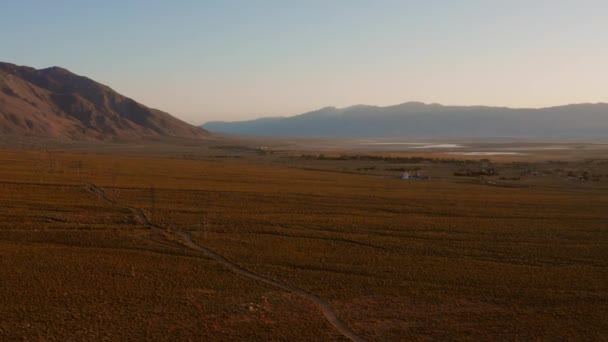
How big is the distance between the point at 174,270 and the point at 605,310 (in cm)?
1697

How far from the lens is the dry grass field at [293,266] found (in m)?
15.9

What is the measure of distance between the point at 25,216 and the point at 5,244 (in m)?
6.07

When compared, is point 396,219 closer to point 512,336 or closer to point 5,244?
point 512,336

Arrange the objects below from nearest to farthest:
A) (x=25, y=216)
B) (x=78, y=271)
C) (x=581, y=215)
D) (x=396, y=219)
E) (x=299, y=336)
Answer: (x=299, y=336) < (x=78, y=271) < (x=25, y=216) < (x=396, y=219) < (x=581, y=215)

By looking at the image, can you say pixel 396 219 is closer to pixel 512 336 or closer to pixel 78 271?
pixel 512 336

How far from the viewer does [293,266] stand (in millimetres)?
22391

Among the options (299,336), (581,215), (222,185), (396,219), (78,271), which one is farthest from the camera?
(222,185)

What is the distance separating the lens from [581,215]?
35.7 m

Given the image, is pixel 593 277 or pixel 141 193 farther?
pixel 141 193

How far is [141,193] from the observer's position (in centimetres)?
4062

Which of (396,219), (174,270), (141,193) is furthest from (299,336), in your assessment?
(141,193)

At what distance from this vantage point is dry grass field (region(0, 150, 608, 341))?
15.9 m

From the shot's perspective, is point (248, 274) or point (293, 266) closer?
point (248, 274)

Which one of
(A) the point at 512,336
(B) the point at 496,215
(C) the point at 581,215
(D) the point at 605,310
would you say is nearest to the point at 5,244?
(A) the point at 512,336
